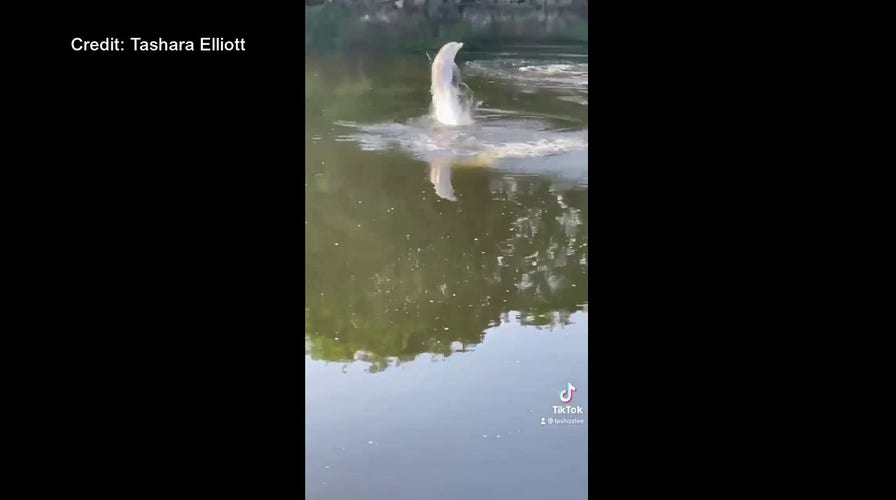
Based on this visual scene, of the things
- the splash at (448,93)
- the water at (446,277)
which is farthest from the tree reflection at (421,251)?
the splash at (448,93)

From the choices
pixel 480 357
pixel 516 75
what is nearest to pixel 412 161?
pixel 516 75

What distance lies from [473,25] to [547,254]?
95 cm

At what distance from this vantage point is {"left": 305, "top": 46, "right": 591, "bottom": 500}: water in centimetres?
361

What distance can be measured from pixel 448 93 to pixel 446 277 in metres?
0.73

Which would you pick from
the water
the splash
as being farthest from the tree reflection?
the splash

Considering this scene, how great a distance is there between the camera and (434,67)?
3875mm

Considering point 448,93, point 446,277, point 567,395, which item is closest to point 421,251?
point 446,277

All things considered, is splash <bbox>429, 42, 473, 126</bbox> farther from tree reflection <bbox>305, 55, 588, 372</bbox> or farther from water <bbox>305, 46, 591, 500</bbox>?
tree reflection <bbox>305, 55, 588, 372</bbox>

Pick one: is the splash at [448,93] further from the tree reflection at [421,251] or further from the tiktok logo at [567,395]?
the tiktok logo at [567,395]

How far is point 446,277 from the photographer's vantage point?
3736mm

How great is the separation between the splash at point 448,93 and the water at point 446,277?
3 centimetres

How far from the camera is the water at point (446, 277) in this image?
3.61 m

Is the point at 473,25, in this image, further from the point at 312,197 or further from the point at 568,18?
the point at 312,197

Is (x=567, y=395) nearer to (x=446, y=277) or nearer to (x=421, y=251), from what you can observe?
Result: (x=446, y=277)
